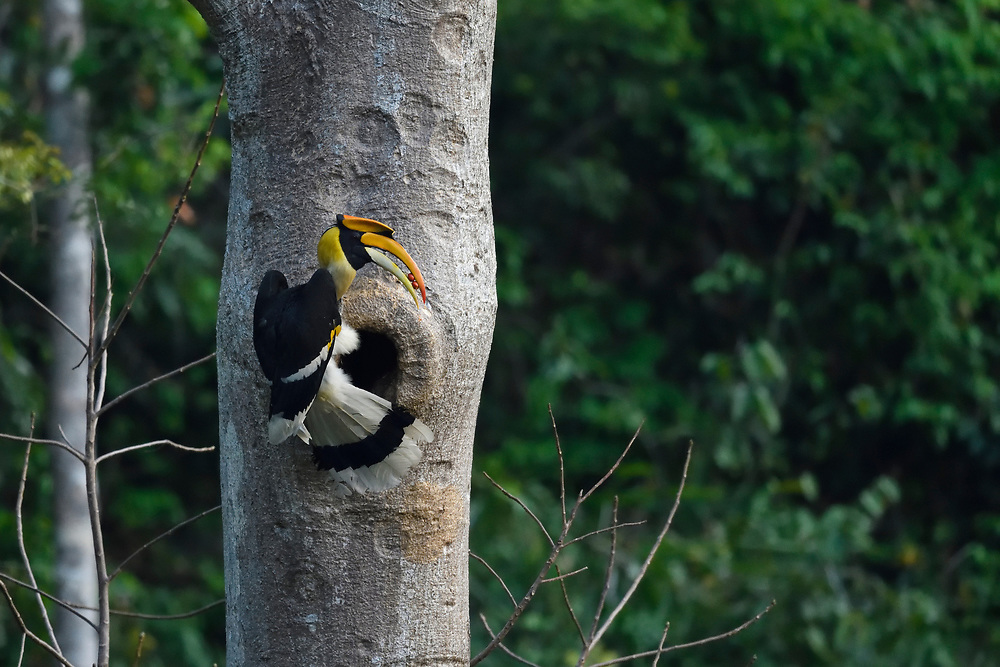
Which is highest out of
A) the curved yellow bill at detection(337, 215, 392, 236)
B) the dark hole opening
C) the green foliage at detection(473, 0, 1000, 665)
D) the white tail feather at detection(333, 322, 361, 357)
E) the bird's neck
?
the curved yellow bill at detection(337, 215, 392, 236)

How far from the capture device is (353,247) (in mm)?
1341

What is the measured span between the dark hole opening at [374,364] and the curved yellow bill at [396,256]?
0.26 ft

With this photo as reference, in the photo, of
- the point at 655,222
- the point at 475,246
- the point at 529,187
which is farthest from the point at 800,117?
the point at 475,246

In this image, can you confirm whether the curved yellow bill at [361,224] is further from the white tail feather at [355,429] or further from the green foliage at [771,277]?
the green foliage at [771,277]

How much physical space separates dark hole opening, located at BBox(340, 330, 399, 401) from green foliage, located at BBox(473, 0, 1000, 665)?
9.93ft

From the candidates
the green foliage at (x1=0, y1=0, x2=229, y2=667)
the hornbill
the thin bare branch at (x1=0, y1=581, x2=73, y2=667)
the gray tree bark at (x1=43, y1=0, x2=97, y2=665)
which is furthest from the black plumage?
the gray tree bark at (x1=43, y1=0, x2=97, y2=665)

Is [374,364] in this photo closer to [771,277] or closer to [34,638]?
[34,638]

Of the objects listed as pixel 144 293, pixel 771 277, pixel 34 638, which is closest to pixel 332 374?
pixel 34 638

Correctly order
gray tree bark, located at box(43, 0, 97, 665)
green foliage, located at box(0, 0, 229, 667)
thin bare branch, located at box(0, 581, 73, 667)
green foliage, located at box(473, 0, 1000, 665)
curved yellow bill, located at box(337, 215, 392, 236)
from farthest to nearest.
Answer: green foliage, located at box(473, 0, 1000, 665)
green foliage, located at box(0, 0, 229, 667)
gray tree bark, located at box(43, 0, 97, 665)
curved yellow bill, located at box(337, 215, 392, 236)
thin bare branch, located at box(0, 581, 73, 667)

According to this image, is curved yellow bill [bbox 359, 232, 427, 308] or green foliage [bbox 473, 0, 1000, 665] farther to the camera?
green foliage [bbox 473, 0, 1000, 665]

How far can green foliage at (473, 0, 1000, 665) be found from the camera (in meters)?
4.88

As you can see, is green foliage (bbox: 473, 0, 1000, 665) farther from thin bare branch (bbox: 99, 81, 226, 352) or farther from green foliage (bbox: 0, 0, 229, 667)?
thin bare branch (bbox: 99, 81, 226, 352)

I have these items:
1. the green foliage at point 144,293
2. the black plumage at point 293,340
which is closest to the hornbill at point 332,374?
the black plumage at point 293,340

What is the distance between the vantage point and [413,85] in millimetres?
1429
